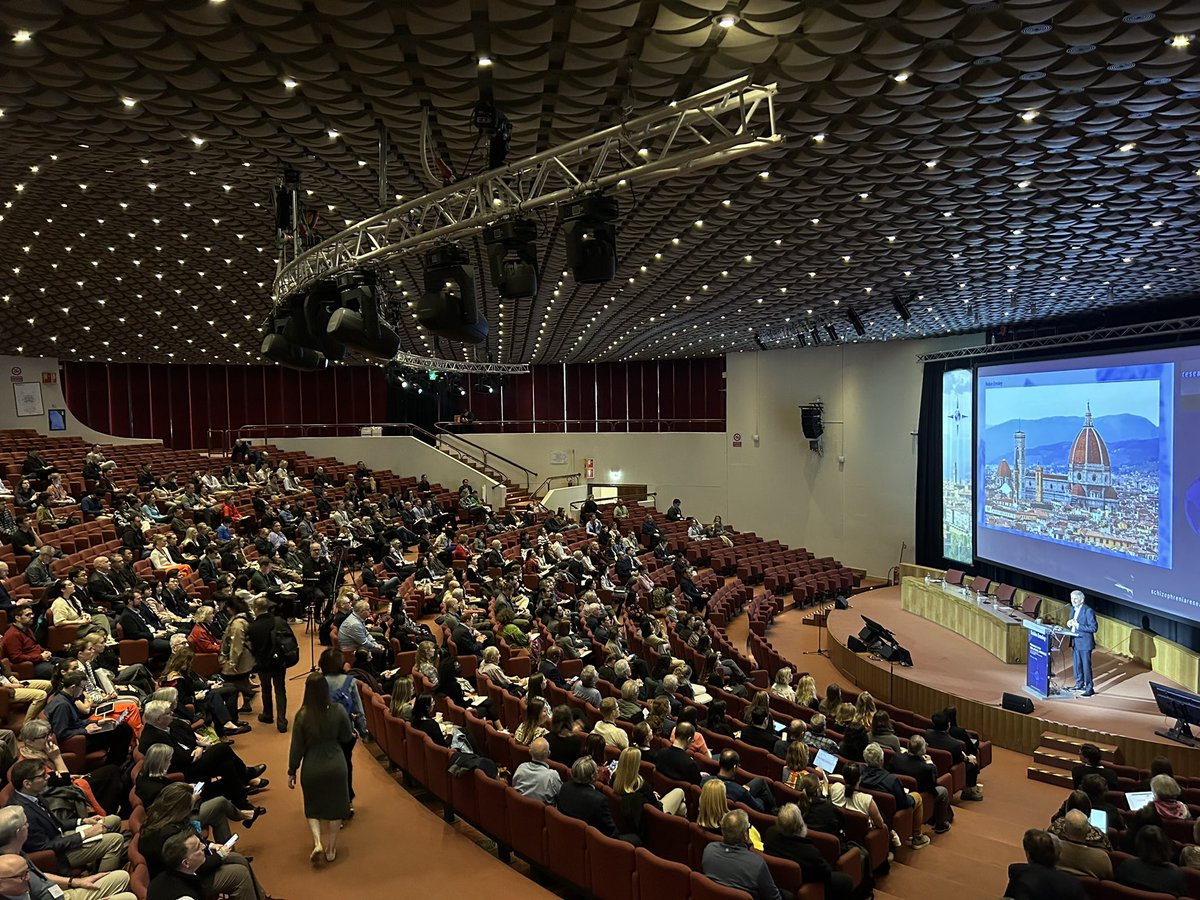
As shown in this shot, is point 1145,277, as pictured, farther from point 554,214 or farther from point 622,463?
point 622,463

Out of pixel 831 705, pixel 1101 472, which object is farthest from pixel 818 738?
pixel 1101 472

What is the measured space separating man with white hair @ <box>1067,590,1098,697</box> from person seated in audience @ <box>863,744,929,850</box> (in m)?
5.75

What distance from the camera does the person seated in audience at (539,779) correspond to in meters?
4.85

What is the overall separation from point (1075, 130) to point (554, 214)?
4.76 meters

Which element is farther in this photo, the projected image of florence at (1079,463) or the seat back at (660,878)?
the projected image of florence at (1079,463)

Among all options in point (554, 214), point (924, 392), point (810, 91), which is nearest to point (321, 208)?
point (554, 214)

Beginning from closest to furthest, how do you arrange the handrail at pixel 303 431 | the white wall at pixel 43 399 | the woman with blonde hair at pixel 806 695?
the woman with blonde hair at pixel 806 695
the white wall at pixel 43 399
the handrail at pixel 303 431

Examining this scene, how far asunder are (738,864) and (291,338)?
6312 mm

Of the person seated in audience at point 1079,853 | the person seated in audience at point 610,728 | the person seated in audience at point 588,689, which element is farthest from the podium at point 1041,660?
the person seated in audience at point 610,728

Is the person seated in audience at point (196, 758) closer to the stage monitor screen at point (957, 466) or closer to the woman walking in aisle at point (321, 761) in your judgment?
the woman walking in aisle at point (321, 761)

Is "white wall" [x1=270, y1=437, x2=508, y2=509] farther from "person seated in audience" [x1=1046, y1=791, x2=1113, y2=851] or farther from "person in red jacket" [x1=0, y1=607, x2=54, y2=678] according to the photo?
"person seated in audience" [x1=1046, y1=791, x2=1113, y2=851]

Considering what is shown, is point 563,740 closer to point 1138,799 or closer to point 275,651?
point 275,651

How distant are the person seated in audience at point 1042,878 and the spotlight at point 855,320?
12.7m

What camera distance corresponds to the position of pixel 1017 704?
9.87 meters
